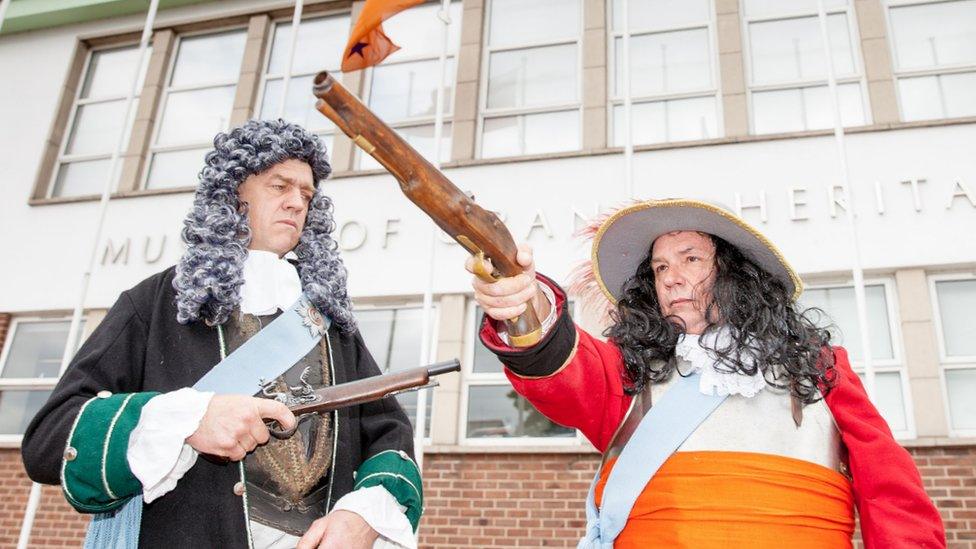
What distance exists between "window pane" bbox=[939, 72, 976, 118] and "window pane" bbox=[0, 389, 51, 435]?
8.75 metres

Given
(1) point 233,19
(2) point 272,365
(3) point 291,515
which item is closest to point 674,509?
(3) point 291,515

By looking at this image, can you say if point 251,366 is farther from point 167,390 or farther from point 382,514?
point 382,514

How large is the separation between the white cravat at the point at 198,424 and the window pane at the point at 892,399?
482 cm

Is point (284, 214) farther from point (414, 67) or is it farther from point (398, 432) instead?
point (414, 67)

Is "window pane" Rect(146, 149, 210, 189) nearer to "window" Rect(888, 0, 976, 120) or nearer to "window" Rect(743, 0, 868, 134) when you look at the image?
"window" Rect(743, 0, 868, 134)

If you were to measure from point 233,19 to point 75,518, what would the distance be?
5.44 m

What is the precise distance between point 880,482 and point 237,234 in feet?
6.24

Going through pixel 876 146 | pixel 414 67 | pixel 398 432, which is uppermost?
pixel 414 67

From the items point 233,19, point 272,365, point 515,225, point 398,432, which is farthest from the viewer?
point 233,19

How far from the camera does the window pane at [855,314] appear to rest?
5992 mm

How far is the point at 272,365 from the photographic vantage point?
204 centimetres

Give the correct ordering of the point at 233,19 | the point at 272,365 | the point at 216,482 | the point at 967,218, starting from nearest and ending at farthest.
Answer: the point at 216,482 → the point at 272,365 → the point at 967,218 → the point at 233,19

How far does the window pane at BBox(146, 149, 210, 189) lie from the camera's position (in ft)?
26.8

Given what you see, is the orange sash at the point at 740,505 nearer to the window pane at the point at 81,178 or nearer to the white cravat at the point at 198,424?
the white cravat at the point at 198,424
